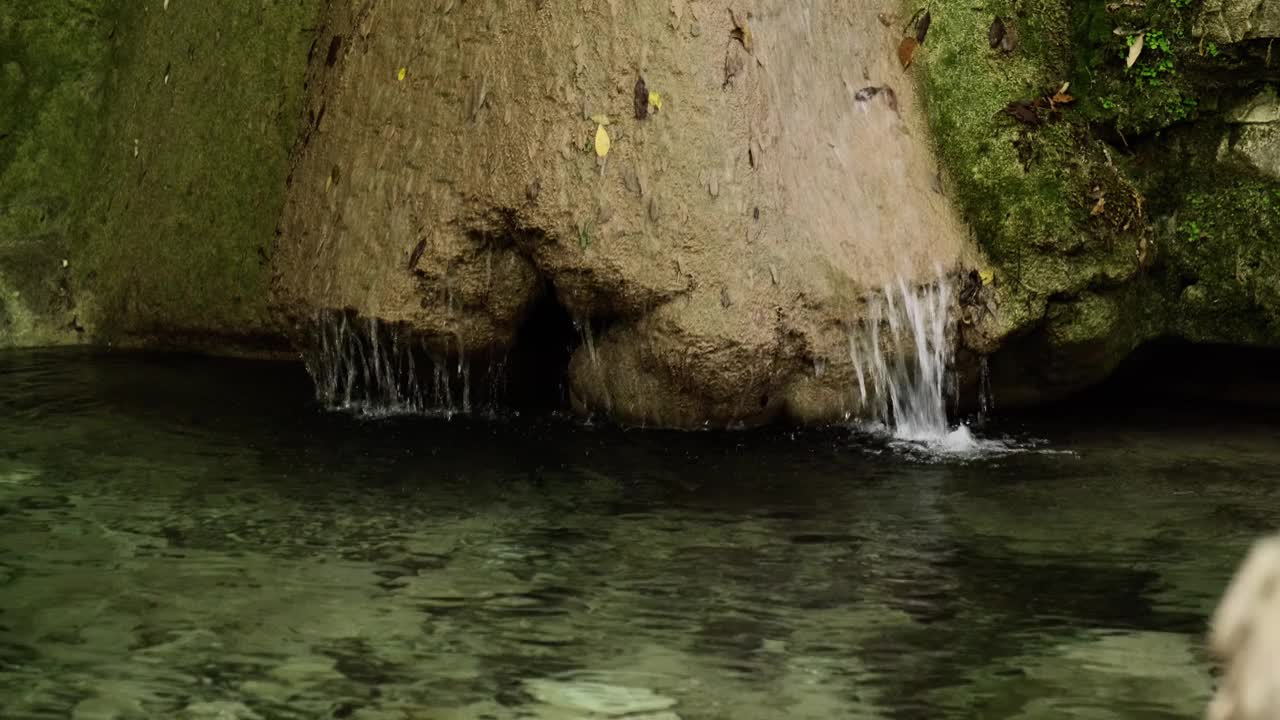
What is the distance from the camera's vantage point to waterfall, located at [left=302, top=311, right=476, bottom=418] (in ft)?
22.3

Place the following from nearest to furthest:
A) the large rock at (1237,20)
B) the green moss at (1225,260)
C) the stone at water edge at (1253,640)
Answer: the stone at water edge at (1253,640)
the large rock at (1237,20)
the green moss at (1225,260)

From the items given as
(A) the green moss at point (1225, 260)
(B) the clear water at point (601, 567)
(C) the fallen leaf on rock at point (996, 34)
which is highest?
(C) the fallen leaf on rock at point (996, 34)

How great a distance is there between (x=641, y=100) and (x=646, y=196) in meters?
0.37

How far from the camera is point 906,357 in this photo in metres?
6.54

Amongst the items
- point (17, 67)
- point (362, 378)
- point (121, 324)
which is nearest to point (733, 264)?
point (362, 378)

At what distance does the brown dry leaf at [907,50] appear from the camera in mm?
6988

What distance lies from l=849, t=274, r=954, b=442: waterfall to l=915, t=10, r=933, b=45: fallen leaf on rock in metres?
1.10

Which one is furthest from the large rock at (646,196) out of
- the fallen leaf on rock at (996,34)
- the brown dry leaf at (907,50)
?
the fallen leaf on rock at (996,34)

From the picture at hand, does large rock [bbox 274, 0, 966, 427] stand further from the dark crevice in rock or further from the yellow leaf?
the dark crevice in rock

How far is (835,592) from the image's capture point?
4457mm

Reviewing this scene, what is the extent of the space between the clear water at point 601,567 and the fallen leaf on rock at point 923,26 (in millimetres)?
1684

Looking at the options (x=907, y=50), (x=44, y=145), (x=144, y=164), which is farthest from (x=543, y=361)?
(x=44, y=145)

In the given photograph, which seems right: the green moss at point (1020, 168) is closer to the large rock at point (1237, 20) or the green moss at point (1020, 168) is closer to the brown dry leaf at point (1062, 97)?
the brown dry leaf at point (1062, 97)

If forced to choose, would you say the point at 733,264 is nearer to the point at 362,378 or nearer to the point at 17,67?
the point at 362,378
